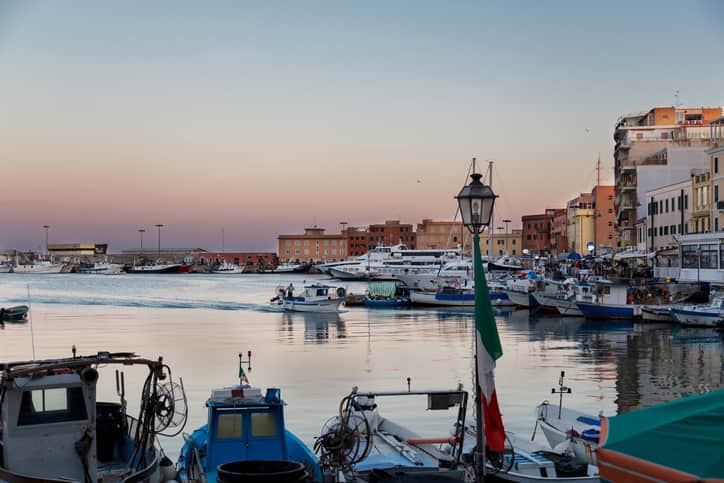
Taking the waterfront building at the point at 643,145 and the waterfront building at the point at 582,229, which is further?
the waterfront building at the point at 582,229

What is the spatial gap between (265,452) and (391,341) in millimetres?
31287

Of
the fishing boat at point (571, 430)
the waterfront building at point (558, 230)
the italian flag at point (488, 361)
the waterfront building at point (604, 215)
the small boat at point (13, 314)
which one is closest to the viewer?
the italian flag at point (488, 361)

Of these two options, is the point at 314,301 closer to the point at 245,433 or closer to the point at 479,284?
the point at 245,433

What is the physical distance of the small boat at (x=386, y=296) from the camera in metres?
76.2

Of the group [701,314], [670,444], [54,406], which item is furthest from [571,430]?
[701,314]

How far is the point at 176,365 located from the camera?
3525cm

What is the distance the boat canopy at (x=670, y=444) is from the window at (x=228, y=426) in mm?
7453

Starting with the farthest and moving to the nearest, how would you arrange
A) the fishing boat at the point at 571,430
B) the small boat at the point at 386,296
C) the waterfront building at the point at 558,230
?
the waterfront building at the point at 558,230, the small boat at the point at 386,296, the fishing boat at the point at 571,430

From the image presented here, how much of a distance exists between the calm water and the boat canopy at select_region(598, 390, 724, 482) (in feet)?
42.7

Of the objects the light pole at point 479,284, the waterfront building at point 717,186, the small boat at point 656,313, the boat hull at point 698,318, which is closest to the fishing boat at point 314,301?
the small boat at point 656,313

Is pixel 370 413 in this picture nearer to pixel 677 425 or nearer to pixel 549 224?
pixel 677 425

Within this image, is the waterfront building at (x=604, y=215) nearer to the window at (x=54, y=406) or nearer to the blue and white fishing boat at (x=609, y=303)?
the blue and white fishing boat at (x=609, y=303)

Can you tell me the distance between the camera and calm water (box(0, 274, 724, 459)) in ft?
84.6

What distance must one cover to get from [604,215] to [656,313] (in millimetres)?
60185
